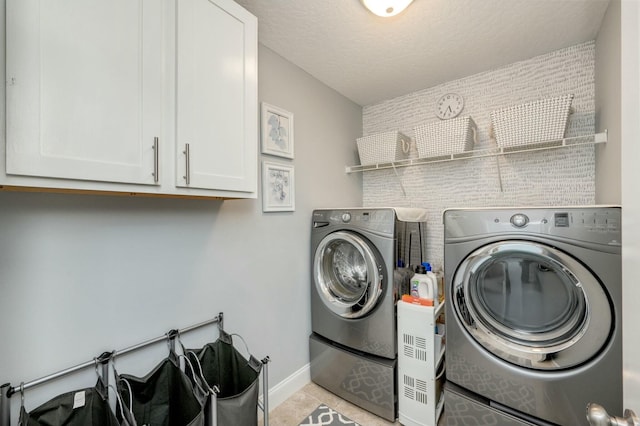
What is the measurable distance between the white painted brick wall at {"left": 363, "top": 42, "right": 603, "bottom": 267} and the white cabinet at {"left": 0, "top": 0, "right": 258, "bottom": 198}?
1.65m

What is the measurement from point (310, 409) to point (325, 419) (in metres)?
0.14

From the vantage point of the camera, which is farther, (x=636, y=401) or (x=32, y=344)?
(x=32, y=344)

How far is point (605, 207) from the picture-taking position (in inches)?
45.1

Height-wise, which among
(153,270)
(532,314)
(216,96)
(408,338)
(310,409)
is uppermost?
(216,96)

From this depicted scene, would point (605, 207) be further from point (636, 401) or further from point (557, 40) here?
point (557, 40)

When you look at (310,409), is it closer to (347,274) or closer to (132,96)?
(347,274)

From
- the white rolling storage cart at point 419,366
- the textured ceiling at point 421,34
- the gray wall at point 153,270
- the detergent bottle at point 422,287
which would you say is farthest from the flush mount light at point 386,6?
the white rolling storage cart at point 419,366

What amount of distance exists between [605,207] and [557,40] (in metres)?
1.31

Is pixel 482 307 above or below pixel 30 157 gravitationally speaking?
below

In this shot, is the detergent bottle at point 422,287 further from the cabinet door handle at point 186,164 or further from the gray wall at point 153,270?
the cabinet door handle at point 186,164

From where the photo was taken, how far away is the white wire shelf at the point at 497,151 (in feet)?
5.23

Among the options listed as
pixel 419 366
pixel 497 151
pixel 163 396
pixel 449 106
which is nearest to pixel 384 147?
pixel 449 106

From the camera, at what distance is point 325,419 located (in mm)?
1761

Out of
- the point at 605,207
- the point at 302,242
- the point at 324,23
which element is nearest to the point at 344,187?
the point at 302,242
